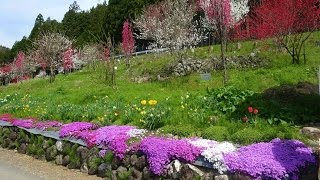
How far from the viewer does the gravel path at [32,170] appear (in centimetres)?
855

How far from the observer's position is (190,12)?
32719mm

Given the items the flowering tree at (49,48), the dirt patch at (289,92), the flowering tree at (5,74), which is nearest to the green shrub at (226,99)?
the dirt patch at (289,92)

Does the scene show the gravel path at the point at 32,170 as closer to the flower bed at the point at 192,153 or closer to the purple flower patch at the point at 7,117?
the flower bed at the point at 192,153

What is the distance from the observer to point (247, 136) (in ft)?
21.5

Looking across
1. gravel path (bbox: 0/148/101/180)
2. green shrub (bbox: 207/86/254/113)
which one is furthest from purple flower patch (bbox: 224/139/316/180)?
gravel path (bbox: 0/148/101/180)

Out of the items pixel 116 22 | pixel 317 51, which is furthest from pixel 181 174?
pixel 116 22

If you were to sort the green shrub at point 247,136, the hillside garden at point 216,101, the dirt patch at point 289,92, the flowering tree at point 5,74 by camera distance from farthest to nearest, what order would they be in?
the flowering tree at point 5,74 < the dirt patch at point 289,92 < the hillside garden at point 216,101 < the green shrub at point 247,136

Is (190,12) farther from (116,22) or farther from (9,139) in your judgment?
(9,139)

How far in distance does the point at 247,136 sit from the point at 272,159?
968mm

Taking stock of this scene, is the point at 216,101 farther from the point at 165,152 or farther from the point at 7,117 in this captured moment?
the point at 7,117

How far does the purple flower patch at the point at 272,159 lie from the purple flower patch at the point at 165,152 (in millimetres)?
729

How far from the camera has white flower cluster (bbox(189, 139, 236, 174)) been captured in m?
5.99

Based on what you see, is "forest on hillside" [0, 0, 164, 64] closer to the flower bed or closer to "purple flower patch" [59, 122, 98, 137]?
"purple flower patch" [59, 122, 98, 137]

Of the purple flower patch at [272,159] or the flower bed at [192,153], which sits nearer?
the purple flower patch at [272,159]
